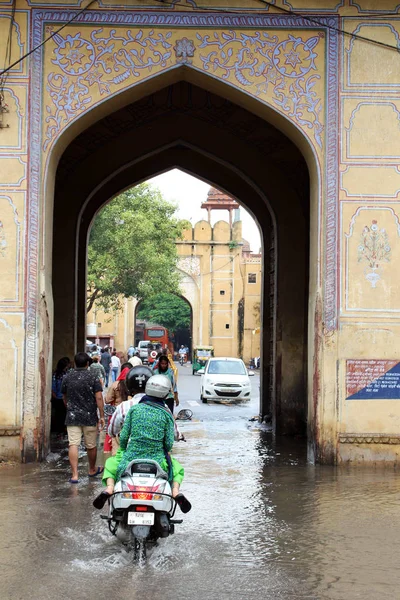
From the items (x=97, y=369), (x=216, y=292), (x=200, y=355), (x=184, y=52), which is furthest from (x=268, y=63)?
(x=216, y=292)

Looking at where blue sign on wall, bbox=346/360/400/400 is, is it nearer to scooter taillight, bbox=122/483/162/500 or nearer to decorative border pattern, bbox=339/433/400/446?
decorative border pattern, bbox=339/433/400/446

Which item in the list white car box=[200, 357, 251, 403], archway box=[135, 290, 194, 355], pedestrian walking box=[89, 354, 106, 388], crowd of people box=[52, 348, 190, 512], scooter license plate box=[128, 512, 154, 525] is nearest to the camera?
scooter license plate box=[128, 512, 154, 525]

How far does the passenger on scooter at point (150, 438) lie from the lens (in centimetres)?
573

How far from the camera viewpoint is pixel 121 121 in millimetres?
13602

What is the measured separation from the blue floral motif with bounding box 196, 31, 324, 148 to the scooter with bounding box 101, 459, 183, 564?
5.81 metres

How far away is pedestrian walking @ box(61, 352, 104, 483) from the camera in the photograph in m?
8.69

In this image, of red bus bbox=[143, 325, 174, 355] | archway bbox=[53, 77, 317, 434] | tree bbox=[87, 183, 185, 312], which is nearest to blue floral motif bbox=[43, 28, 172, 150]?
archway bbox=[53, 77, 317, 434]

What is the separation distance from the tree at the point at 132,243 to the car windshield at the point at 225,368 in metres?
6.50

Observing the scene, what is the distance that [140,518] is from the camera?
17.8 feet

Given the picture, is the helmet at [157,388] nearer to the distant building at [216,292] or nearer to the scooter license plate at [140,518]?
the scooter license plate at [140,518]

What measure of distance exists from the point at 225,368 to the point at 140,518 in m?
16.7

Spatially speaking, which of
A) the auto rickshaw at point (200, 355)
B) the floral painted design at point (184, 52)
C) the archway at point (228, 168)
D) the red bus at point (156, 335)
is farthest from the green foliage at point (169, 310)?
the floral painted design at point (184, 52)

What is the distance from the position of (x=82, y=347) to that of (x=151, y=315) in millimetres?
46825

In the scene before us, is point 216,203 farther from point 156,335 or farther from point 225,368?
point 225,368
